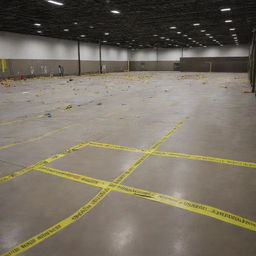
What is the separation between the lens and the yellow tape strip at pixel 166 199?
285 cm

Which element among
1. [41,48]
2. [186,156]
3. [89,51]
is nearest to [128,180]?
[186,156]

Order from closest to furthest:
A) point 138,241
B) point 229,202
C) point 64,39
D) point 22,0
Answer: point 138,241 < point 229,202 < point 22,0 < point 64,39

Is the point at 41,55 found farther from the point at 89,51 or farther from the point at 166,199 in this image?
the point at 166,199

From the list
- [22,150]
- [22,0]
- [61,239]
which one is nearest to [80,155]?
[22,150]

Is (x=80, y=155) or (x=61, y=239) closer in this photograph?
(x=61, y=239)

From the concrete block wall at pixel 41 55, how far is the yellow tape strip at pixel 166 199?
2852 centimetres

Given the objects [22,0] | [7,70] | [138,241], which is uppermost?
[22,0]

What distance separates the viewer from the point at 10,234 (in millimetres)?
2664

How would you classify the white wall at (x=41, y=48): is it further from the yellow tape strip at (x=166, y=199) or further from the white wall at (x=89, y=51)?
the yellow tape strip at (x=166, y=199)

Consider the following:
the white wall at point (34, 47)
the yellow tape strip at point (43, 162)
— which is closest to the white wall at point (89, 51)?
the white wall at point (34, 47)

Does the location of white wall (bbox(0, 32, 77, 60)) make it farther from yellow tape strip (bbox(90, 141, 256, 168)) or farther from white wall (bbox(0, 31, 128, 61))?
yellow tape strip (bbox(90, 141, 256, 168))

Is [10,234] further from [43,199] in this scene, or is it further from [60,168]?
[60,168]

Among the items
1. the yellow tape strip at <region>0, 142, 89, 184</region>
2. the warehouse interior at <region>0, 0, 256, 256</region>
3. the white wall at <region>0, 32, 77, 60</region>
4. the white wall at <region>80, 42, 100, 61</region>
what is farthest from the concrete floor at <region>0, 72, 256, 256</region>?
the white wall at <region>80, 42, 100, 61</region>

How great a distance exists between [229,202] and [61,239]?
214 cm
